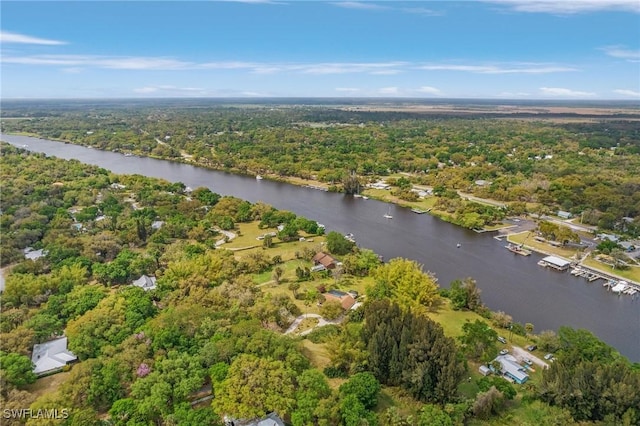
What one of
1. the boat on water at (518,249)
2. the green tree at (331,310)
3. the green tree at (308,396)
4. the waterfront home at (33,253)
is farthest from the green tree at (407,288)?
the waterfront home at (33,253)

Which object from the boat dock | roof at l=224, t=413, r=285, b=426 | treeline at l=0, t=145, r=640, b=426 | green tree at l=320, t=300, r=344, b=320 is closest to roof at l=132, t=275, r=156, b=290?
treeline at l=0, t=145, r=640, b=426

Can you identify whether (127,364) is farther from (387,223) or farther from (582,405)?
(387,223)

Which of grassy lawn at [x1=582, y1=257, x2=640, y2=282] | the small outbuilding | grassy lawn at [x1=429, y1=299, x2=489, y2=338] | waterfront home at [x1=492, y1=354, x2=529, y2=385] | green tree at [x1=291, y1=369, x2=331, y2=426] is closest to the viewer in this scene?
green tree at [x1=291, y1=369, x2=331, y2=426]

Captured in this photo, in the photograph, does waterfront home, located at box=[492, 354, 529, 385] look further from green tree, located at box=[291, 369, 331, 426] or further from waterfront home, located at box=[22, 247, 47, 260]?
waterfront home, located at box=[22, 247, 47, 260]

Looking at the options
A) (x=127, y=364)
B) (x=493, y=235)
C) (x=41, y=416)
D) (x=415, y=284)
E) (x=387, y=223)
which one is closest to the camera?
(x=41, y=416)

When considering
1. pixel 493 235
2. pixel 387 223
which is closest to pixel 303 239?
pixel 387 223

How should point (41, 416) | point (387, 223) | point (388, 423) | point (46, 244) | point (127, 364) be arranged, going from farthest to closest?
point (387, 223)
point (46, 244)
point (127, 364)
point (388, 423)
point (41, 416)

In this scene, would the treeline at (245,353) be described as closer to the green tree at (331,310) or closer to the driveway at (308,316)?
the driveway at (308,316)
